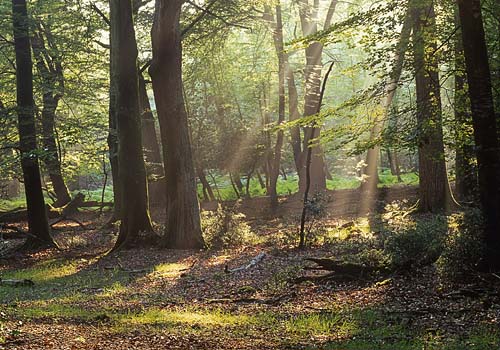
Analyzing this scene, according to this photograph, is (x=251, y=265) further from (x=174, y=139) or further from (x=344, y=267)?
(x=174, y=139)

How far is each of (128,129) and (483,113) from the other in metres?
10.4

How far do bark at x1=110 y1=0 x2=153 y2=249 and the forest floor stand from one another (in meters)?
1.27

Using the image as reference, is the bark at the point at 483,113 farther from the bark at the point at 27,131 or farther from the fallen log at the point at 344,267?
the bark at the point at 27,131

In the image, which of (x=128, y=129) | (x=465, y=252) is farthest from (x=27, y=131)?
(x=465, y=252)

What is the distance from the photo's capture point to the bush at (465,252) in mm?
7652

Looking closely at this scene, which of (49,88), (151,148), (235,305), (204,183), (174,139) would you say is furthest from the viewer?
(204,183)

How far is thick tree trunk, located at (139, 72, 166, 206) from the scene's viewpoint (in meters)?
23.2

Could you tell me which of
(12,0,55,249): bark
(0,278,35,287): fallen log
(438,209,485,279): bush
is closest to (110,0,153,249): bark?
(12,0,55,249): bark

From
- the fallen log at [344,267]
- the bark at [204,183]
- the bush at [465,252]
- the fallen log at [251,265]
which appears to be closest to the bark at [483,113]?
the bush at [465,252]

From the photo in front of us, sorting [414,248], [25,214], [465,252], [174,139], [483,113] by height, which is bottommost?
[414,248]

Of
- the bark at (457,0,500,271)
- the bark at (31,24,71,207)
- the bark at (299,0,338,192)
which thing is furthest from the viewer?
the bark at (299,0,338,192)

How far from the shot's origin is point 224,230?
15.6 meters

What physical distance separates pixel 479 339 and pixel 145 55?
78.3ft

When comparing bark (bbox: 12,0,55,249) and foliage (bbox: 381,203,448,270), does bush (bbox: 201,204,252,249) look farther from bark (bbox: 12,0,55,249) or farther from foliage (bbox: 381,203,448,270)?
foliage (bbox: 381,203,448,270)
